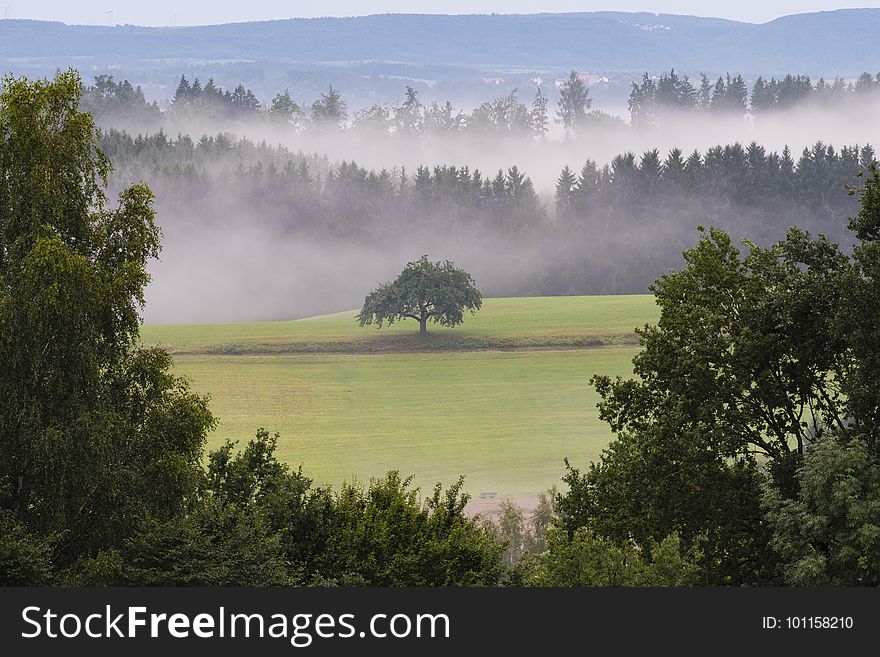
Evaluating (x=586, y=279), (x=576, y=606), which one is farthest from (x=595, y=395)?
A: (x=576, y=606)

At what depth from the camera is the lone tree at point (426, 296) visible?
120 meters

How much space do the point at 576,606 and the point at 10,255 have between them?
594 inches

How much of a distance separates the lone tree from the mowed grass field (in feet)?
13.0

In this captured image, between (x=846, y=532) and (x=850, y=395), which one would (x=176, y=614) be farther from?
(x=850, y=395)

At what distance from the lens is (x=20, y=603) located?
1836 cm

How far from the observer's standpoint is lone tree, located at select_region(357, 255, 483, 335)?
393 ft

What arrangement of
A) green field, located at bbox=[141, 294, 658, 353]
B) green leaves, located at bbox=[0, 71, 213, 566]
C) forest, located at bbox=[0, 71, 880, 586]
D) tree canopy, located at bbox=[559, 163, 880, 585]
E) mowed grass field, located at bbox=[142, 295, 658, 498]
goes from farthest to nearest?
1. green field, located at bbox=[141, 294, 658, 353]
2. mowed grass field, located at bbox=[142, 295, 658, 498]
3. tree canopy, located at bbox=[559, 163, 880, 585]
4. green leaves, located at bbox=[0, 71, 213, 566]
5. forest, located at bbox=[0, 71, 880, 586]

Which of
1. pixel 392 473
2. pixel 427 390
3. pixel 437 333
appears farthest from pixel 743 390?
pixel 437 333

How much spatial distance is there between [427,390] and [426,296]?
13.9m

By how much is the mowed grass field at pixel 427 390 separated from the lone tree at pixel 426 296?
3.96m

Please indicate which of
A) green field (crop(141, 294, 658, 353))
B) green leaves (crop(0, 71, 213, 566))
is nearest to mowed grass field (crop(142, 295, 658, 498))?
green field (crop(141, 294, 658, 353))

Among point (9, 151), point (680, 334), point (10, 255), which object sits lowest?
point (680, 334)

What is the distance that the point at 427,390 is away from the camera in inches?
4412

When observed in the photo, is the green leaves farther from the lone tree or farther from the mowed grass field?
the lone tree
